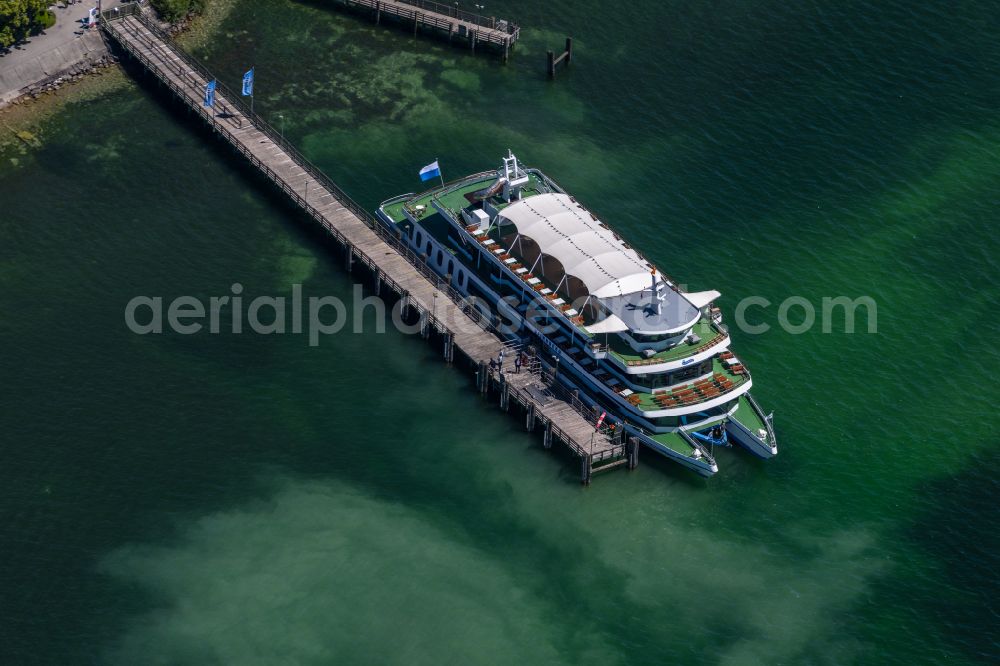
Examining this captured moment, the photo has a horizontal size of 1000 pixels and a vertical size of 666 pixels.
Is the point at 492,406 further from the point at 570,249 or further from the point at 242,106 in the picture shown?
the point at 242,106

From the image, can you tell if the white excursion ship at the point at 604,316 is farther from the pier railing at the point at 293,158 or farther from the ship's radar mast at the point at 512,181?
the pier railing at the point at 293,158

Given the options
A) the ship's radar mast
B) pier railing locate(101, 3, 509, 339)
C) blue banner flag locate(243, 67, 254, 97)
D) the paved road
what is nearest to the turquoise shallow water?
pier railing locate(101, 3, 509, 339)

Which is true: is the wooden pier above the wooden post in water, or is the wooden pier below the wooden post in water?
above

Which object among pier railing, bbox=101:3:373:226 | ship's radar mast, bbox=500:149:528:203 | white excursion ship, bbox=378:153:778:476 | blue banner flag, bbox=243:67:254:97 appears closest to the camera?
white excursion ship, bbox=378:153:778:476

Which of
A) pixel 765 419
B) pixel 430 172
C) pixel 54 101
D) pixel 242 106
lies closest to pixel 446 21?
pixel 242 106

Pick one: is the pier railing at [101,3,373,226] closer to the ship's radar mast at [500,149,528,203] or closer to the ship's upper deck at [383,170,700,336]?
the ship's upper deck at [383,170,700,336]
